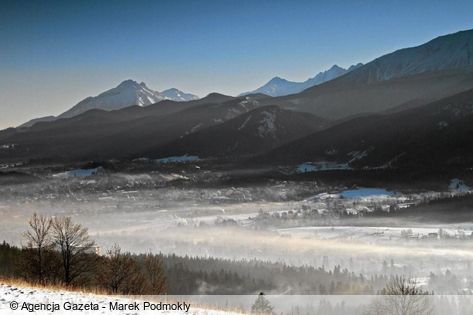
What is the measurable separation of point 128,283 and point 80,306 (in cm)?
5398

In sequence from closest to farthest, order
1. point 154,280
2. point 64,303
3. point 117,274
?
point 64,303, point 117,274, point 154,280

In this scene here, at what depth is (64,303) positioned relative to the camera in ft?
126

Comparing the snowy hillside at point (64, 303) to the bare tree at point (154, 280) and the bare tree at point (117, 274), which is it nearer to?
the bare tree at point (117, 274)

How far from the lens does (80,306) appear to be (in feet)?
125

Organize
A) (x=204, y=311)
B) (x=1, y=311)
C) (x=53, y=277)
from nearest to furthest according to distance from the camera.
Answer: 1. (x=1, y=311)
2. (x=204, y=311)
3. (x=53, y=277)

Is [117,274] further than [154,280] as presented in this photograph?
No

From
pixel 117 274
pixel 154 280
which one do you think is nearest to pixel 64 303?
pixel 117 274

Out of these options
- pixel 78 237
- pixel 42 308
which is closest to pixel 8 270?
pixel 78 237

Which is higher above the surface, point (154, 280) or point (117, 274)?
point (117, 274)

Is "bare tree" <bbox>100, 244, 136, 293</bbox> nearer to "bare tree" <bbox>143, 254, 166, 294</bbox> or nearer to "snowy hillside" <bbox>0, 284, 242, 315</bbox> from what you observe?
"bare tree" <bbox>143, 254, 166, 294</bbox>

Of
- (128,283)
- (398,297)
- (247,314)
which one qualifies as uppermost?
(247,314)

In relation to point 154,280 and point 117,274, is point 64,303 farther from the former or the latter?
point 154,280

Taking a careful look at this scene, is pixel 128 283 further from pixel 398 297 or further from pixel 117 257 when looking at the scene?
pixel 398 297

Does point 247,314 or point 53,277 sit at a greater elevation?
point 247,314
